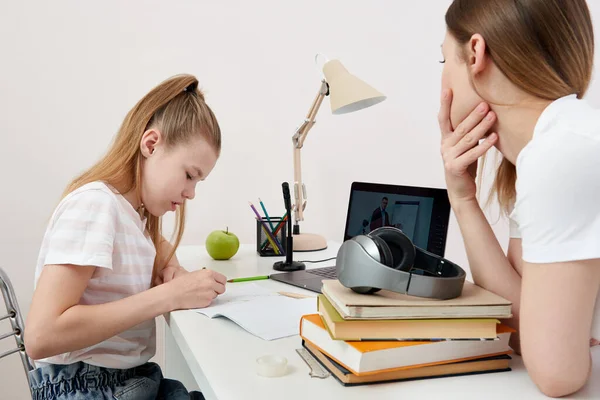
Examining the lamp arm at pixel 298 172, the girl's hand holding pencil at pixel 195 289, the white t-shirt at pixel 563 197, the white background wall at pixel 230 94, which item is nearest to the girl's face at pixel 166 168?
the girl's hand holding pencil at pixel 195 289

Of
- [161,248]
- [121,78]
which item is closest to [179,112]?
[161,248]

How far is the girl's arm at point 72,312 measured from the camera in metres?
0.83

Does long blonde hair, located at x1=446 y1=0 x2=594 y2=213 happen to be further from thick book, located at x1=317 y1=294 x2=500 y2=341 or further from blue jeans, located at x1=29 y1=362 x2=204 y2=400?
blue jeans, located at x1=29 y1=362 x2=204 y2=400

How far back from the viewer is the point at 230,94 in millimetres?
2172

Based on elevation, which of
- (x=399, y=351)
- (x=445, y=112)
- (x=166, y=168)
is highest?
(x=445, y=112)

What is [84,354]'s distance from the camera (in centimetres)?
95

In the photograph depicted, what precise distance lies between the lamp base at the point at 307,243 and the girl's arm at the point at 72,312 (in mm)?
741

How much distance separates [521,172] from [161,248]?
0.87 meters

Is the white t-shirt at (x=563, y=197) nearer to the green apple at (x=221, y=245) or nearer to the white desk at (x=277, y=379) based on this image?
the white desk at (x=277, y=379)

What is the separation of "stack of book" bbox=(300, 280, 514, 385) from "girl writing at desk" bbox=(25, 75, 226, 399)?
1.33ft

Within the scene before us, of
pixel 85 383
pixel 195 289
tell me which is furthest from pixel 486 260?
pixel 85 383

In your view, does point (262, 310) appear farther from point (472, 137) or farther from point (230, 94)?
point (230, 94)

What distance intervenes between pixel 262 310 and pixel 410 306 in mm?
369

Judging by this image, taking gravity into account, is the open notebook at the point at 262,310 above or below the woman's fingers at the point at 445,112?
below
